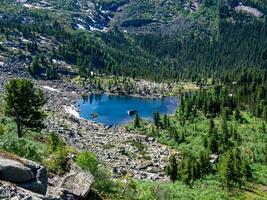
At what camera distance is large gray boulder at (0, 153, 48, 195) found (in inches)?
1362

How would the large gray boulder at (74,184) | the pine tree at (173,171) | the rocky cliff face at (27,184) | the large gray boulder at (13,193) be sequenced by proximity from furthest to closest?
1. the pine tree at (173,171)
2. the large gray boulder at (74,184)
3. the rocky cliff face at (27,184)
4. the large gray boulder at (13,193)

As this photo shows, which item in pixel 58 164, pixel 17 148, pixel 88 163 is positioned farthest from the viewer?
pixel 88 163

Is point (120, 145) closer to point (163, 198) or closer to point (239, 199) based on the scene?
point (239, 199)

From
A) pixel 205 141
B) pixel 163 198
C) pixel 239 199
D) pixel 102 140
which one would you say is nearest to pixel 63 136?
pixel 102 140

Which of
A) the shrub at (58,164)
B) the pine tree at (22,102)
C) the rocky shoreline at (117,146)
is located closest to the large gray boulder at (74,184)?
the shrub at (58,164)

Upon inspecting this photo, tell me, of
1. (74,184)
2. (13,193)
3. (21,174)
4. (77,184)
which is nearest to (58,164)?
(77,184)

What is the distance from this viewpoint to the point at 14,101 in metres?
78.1

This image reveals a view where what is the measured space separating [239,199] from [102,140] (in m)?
54.2

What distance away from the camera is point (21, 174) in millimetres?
35375

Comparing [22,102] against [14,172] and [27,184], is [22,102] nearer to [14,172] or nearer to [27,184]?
[27,184]

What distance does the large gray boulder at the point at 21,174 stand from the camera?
34.6 metres

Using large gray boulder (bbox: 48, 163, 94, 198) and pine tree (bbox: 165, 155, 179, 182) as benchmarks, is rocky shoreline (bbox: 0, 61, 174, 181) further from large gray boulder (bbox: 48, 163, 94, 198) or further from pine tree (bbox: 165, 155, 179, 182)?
large gray boulder (bbox: 48, 163, 94, 198)

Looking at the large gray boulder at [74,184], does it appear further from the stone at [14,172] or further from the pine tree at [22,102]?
the pine tree at [22,102]

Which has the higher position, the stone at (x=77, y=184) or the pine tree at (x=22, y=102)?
the stone at (x=77, y=184)
